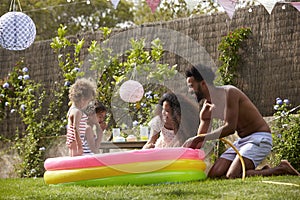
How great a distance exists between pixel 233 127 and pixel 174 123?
0.65 meters

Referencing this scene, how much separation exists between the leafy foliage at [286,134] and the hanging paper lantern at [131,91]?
160cm

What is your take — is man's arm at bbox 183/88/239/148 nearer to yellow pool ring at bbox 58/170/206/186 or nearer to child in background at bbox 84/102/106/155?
yellow pool ring at bbox 58/170/206/186

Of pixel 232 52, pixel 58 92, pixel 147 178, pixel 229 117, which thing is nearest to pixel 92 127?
pixel 147 178

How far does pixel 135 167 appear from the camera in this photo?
4.99 meters

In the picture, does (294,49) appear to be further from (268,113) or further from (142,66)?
(142,66)

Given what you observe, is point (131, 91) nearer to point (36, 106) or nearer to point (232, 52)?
point (232, 52)

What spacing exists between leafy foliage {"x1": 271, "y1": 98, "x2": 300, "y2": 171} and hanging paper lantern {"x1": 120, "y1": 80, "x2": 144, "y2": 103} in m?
1.60

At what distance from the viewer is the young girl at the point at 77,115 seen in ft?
18.7

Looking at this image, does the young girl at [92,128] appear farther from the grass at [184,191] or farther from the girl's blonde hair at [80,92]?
the grass at [184,191]

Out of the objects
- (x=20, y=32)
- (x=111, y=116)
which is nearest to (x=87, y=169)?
(x=20, y=32)

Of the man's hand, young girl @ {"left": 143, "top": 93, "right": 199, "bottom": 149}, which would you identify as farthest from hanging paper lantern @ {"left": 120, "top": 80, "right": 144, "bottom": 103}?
the man's hand

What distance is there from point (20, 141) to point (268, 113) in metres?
3.41

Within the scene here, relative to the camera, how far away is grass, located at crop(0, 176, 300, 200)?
4031 millimetres

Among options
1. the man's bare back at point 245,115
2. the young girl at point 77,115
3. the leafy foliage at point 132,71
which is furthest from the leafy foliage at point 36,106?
the man's bare back at point 245,115
